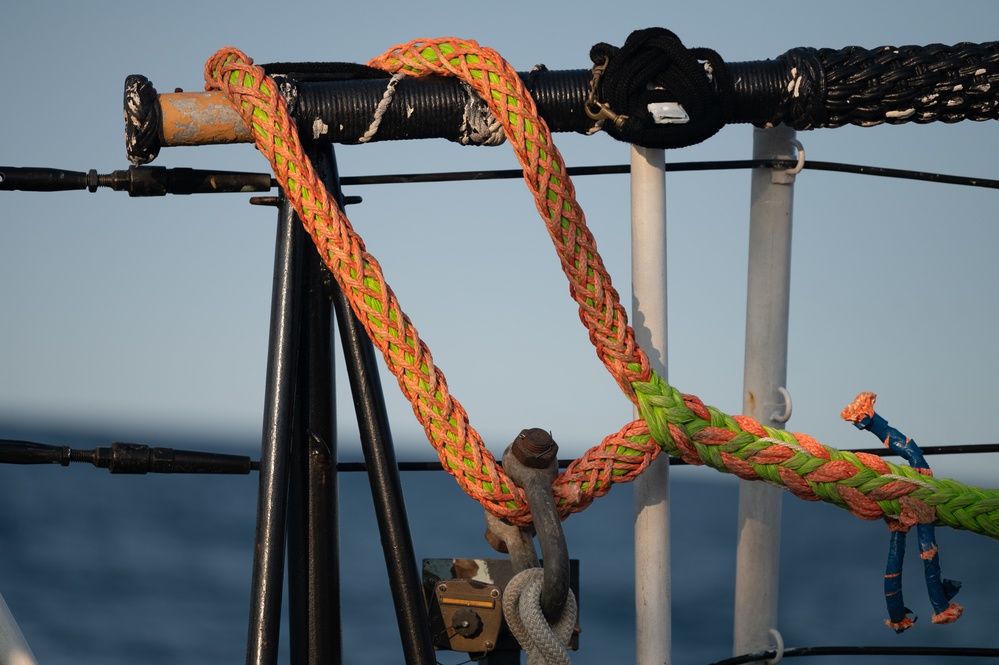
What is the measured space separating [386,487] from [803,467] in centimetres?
57

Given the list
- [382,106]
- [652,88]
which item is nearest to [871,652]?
[652,88]

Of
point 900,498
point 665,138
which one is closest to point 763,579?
point 900,498

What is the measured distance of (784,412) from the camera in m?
1.98

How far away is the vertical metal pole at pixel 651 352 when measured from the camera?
5.88 feet

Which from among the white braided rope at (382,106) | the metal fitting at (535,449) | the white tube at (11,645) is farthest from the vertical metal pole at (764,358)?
the white tube at (11,645)

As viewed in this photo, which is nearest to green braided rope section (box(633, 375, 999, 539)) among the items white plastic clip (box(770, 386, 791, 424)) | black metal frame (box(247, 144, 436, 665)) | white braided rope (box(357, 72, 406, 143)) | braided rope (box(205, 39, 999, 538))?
braided rope (box(205, 39, 999, 538))

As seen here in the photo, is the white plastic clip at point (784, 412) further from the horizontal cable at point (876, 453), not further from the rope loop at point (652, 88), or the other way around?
the rope loop at point (652, 88)

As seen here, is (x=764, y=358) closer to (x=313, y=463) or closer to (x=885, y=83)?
(x=885, y=83)

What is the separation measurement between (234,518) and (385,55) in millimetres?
6570

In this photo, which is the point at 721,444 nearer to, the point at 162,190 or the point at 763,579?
the point at 763,579

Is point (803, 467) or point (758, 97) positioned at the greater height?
point (758, 97)

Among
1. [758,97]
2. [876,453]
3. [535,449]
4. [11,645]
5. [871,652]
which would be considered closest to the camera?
[11,645]

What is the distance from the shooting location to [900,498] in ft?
5.59

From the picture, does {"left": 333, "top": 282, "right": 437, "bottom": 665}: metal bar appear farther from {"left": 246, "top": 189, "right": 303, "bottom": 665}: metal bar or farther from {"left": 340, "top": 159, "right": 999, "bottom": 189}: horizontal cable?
{"left": 340, "top": 159, "right": 999, "bottom": 189}: horizontal cable
